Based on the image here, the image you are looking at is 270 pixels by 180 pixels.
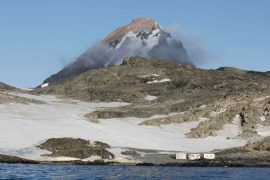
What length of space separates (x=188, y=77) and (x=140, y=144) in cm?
8088

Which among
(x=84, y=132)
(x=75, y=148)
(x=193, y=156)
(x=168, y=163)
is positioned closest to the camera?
(x=168, y=163)

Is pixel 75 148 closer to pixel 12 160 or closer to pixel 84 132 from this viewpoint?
pixel 12 160

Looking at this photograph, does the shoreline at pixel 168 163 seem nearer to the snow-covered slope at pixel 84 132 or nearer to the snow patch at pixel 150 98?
the snow-covered slope at pixel 84 132

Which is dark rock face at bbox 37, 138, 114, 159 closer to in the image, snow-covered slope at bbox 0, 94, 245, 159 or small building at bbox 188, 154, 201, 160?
snow-covered slope at bbox 0, 94, 245, 159

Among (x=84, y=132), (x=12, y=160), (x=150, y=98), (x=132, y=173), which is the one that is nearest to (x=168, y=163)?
(x=132, y=173)

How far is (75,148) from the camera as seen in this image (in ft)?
256

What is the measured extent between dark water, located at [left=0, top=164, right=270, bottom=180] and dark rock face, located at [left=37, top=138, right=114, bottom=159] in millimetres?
10976

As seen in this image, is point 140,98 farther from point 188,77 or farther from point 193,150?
point 193,150

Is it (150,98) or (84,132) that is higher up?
(150,98)

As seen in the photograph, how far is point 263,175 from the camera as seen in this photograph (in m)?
58.4

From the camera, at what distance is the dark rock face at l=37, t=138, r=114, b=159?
74.9m

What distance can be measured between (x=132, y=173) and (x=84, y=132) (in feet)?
112

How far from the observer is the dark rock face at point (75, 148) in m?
74.9

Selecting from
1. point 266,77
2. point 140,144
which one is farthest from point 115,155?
point 266,77
